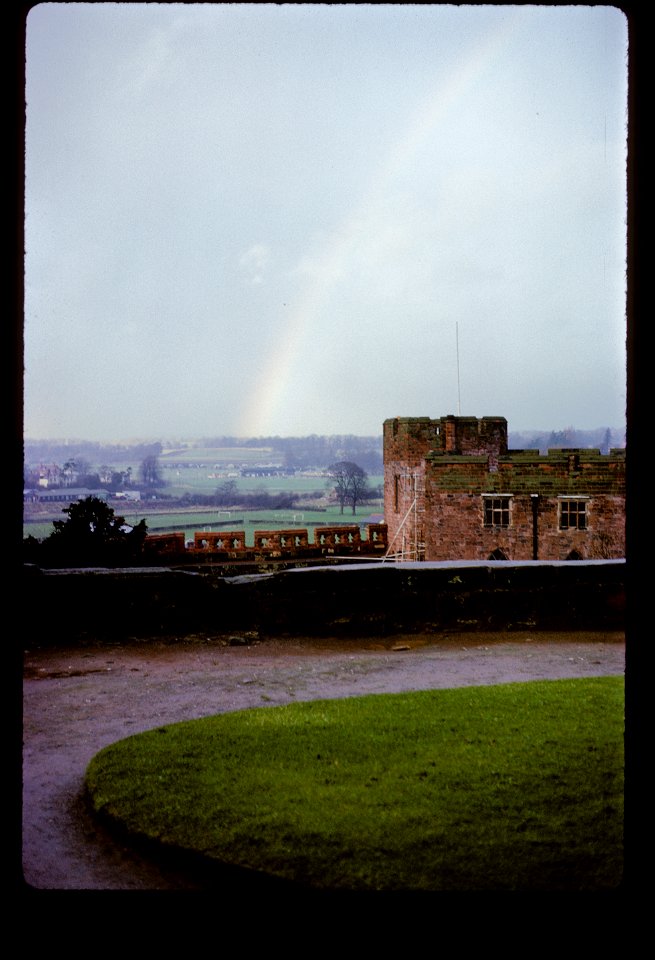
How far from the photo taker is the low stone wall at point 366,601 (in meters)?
7.75

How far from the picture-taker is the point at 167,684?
6391 millimetres

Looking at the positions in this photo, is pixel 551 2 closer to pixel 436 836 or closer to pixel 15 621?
pixel 15 621

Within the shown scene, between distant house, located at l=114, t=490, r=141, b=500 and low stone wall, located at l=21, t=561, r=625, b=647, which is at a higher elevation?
distant house, located at l=114, t=490, r=141, b=500

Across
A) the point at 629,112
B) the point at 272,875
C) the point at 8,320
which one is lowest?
the point at 272,875

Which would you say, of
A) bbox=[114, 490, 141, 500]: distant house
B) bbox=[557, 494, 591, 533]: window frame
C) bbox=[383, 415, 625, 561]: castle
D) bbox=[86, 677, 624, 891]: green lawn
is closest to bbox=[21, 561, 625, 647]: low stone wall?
bbox=[86, 677, 624, 891]: green lawn

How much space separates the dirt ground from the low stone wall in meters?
0.18

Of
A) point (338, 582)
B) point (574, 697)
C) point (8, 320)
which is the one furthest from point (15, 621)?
point (338, 582)

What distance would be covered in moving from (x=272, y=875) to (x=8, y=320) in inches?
90.6

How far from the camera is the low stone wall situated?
7.75 metres

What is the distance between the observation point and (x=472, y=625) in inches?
313

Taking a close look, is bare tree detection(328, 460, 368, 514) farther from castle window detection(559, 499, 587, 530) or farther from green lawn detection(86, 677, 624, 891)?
green lawn detection(86, 677, 624, 891)

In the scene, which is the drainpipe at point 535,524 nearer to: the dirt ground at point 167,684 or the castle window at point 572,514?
the castle window at point 572,514

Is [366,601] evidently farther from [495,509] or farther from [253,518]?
[253,518]

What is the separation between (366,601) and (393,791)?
380 cm
